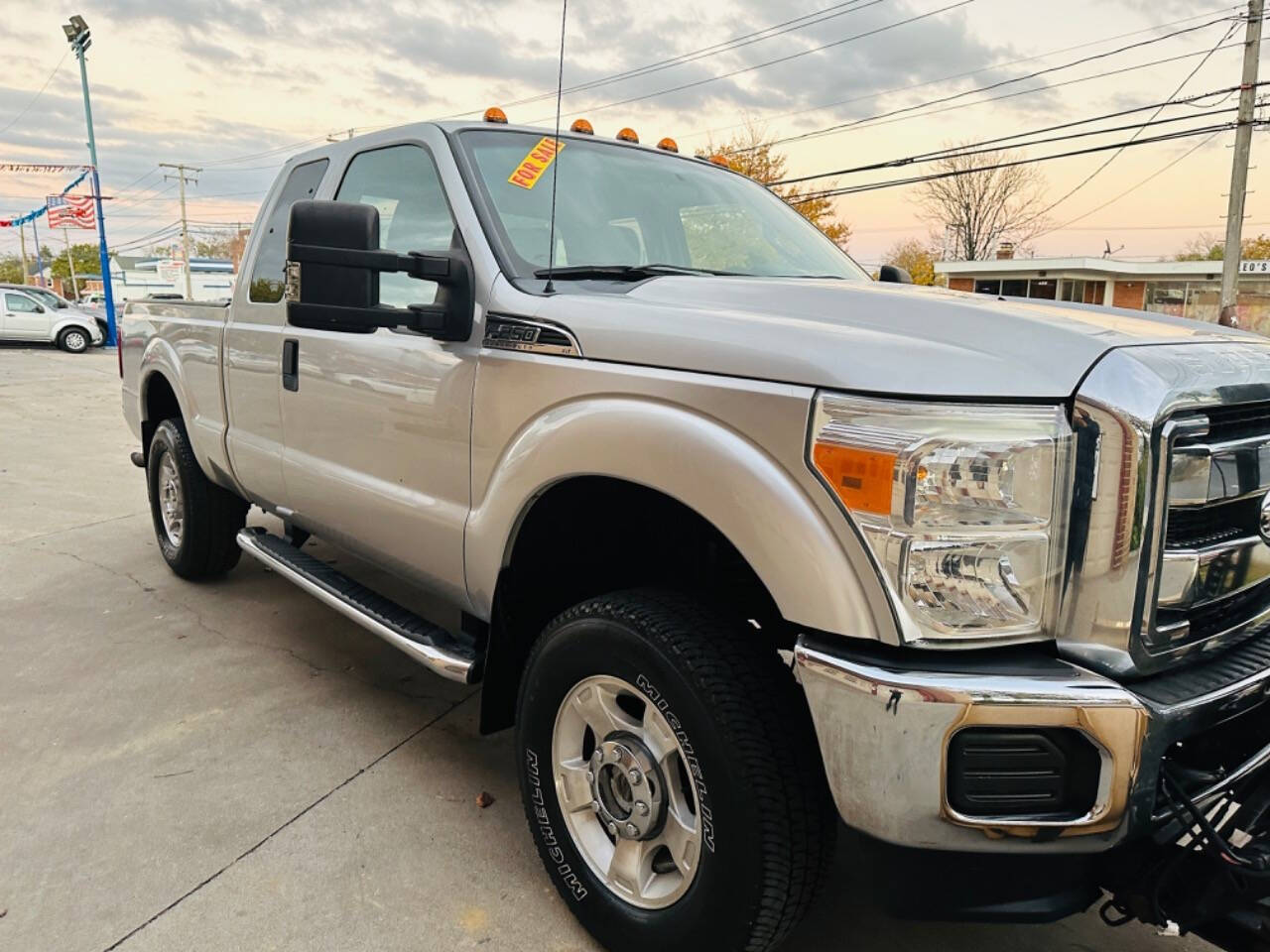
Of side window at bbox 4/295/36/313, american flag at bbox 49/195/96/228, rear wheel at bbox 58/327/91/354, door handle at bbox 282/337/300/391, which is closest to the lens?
door handle at bbox 282/337/300/391

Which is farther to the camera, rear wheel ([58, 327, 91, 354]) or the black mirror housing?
rear wheel ([58, 327, 91, 354])

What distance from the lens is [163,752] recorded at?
315 centimetres

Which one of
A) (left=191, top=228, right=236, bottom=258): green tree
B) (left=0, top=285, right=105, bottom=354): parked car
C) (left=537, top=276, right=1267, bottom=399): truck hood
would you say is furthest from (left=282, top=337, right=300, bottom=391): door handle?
(left=191, top=228, right=236, bottom=258): green tree

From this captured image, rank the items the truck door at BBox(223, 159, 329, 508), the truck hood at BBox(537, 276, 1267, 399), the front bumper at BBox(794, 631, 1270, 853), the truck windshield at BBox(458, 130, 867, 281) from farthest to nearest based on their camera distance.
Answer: the truck door at BBox(223, 159, 329, 508)
the truck windshield at BBox(458, 130, 867, 281)
the truck hood at BBox(537, 276, 1267, 399)
the front bumper at BBox(794, 631, 1270, 853)

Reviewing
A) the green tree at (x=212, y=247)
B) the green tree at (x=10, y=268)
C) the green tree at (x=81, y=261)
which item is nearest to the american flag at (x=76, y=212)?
the green tree at (x=212, y=247)

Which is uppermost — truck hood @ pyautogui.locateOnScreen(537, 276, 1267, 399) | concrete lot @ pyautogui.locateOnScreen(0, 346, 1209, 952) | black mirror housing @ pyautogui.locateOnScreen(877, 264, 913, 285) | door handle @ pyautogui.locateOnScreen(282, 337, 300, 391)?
black mirror housing @ pyautogui.locateOnScreen(877, 264, 913, 285)

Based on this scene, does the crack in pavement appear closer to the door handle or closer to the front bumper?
the door handle

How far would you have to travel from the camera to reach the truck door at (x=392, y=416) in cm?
261

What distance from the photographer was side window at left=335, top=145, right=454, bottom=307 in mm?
2832

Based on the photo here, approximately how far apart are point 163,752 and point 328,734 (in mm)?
534

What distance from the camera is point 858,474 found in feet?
Answer: 5.22

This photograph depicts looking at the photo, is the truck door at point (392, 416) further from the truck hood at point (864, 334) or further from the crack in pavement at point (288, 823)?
the crack in pavement at point (288, 823)

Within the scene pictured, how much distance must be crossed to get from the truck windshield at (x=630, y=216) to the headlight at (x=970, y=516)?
1250 mm

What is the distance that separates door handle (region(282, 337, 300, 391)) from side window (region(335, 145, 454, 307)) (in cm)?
54
